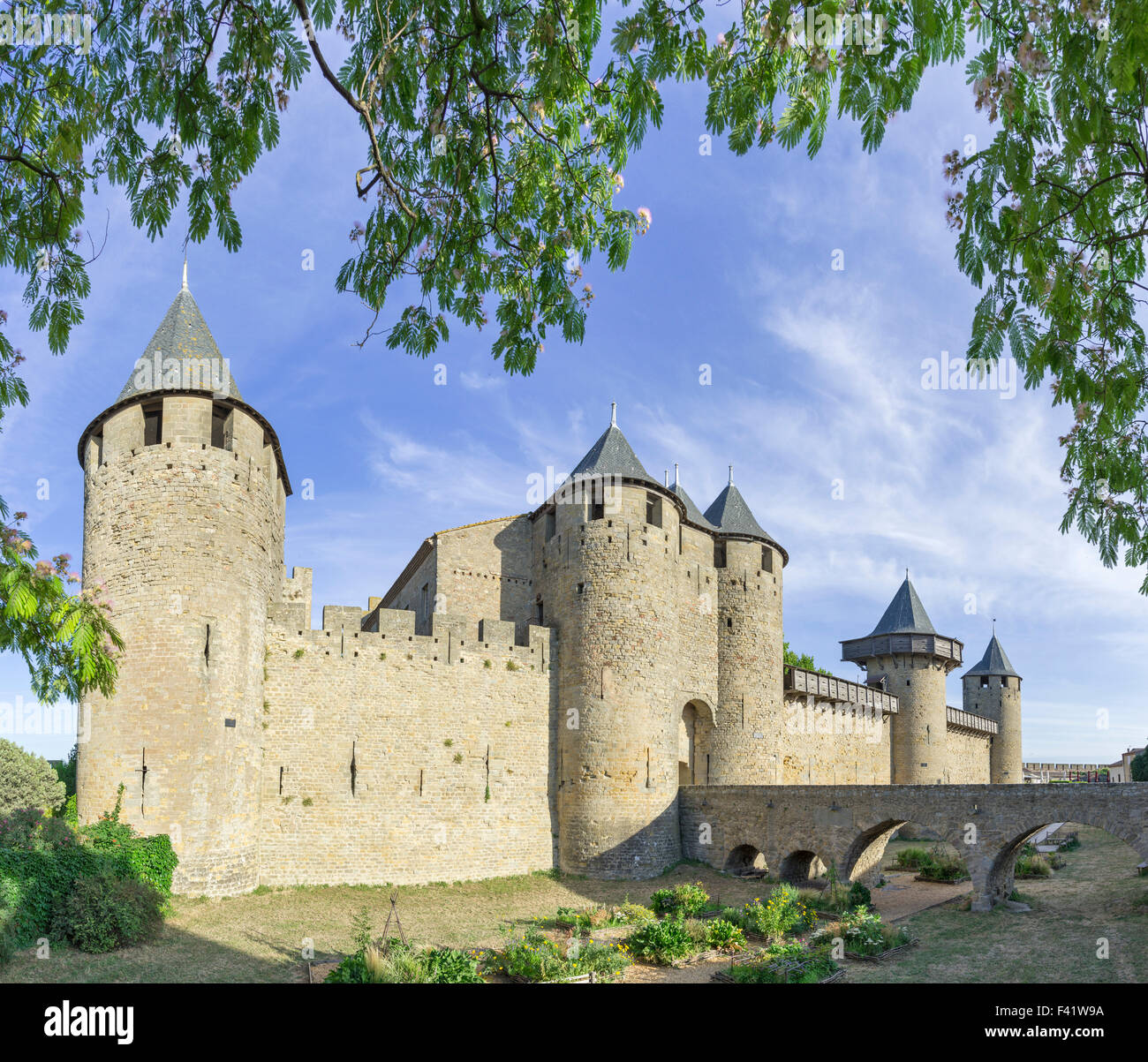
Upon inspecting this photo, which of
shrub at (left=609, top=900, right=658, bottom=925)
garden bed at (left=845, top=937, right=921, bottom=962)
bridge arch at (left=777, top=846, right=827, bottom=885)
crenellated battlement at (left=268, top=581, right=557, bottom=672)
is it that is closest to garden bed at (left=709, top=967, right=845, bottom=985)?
garden bed at (left=845, top=937, right=921, bottom=962)

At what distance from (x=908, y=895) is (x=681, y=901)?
7.64m

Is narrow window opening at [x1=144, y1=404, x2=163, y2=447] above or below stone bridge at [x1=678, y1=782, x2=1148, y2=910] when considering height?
above

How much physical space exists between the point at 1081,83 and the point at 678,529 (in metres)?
22.7

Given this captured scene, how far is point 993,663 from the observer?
1966 inches

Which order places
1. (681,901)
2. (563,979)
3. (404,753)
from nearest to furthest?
(563,979)
(681,901)
(404,753)

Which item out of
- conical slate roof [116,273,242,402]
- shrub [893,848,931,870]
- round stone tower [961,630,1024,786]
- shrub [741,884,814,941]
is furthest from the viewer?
round stone tower [961,630,1024,786]

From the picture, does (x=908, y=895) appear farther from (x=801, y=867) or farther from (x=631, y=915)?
(x=631, y=915)

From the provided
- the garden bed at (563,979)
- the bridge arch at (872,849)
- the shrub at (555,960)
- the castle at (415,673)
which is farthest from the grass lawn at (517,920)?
the garden bed at (563,979)

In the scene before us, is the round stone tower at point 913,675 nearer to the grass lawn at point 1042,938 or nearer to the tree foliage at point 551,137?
the grass lawn at point 1042,938

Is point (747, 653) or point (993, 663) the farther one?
point (993, 663)

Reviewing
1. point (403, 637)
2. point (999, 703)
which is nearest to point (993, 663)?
point (999, 703)

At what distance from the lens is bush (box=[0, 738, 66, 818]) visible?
25922 mm

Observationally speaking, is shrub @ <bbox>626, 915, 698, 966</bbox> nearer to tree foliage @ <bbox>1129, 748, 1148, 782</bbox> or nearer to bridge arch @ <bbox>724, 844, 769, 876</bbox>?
bridge arch @ <bbox>724, 844, 769, 876</bbox>

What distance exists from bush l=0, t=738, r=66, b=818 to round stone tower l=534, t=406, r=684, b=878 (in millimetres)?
15631
